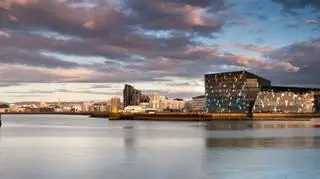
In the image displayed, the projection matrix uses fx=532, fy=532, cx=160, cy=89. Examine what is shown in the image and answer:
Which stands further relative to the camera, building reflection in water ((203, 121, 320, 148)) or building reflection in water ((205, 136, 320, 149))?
building reflection in water ((203, 121, 320, 148))

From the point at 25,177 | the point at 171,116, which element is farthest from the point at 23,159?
the point at 171,116

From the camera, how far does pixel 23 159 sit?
35.1 metres

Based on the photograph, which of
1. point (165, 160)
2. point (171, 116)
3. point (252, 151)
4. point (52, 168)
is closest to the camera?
point (52, 168)

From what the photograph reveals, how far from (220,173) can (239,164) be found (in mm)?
4345

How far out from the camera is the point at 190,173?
27484 millimetres

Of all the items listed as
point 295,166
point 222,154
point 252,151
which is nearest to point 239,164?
point 295,166

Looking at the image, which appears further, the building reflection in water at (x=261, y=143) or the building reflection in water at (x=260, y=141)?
the building reflection in water at (x=260, y=141)

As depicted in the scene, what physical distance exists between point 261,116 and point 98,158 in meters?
155

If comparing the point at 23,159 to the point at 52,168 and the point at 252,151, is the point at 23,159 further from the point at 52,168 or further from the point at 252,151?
the point at 252,151

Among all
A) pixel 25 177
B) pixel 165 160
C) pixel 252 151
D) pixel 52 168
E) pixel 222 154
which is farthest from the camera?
pixel 252 151

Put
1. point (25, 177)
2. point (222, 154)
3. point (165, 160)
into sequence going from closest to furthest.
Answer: point (25, 177)
point (165, 160)
point (222, 154)

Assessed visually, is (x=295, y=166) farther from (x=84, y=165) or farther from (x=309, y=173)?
(x=84, y=165)

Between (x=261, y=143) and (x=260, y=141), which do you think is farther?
(x=260, y=141)

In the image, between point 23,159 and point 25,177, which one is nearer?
point 25,177
